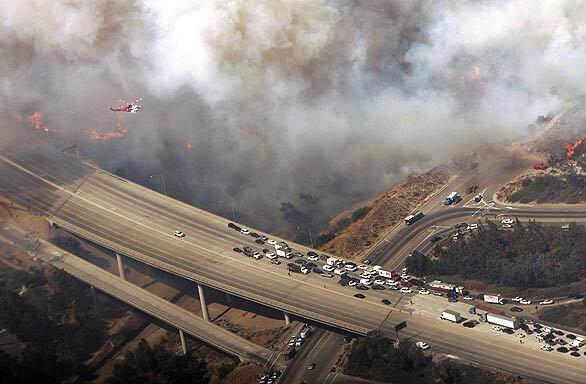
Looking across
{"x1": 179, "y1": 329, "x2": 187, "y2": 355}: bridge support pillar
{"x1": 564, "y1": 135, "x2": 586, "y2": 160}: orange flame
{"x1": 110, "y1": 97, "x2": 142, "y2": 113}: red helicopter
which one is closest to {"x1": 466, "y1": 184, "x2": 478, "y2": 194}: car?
{"x1": 564, "y1": 135, "x2": 586, "y2": 160}: orange flame

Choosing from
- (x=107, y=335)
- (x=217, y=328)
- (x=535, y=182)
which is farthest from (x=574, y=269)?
(x=107, y=335)

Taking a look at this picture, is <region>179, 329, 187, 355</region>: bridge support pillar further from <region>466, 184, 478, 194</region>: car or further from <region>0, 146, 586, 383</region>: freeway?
<region>466, 184, 478, 194</region>: car

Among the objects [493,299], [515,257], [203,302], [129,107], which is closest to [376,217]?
[515,257]

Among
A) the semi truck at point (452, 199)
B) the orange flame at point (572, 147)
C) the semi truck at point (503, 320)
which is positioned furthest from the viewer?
the orange flame at point (572, 147)

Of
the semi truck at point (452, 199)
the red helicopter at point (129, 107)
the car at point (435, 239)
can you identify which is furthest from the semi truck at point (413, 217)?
the red helicopter at point (129, 107)

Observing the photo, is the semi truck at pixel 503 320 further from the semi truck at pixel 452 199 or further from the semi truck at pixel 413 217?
the semi truck at pixel 452 199

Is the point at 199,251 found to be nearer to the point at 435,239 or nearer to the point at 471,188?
the point at 435,239
